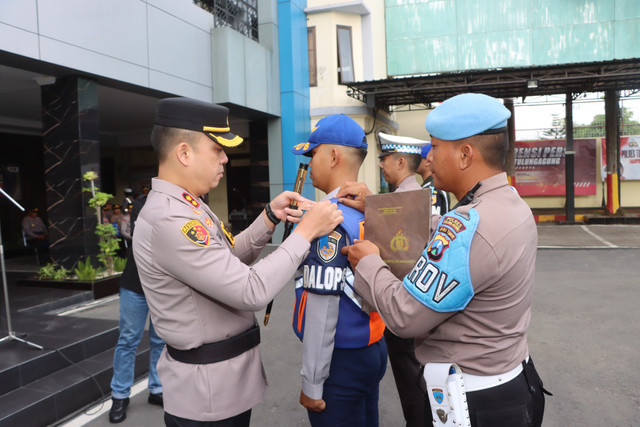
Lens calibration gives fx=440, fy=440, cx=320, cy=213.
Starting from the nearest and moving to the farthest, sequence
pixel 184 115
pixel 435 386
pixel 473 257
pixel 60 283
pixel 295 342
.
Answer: pixel 473 257 → pixel 435 386 → pixel 184 115 → pixel 295 342 → pixel 60 283

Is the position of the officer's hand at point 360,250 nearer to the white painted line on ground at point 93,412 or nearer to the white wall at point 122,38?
the white painted line on ground at point 93,412

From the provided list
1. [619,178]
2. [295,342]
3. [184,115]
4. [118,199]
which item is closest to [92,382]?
[295,342]

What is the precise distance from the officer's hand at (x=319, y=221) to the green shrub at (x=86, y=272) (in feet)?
20.8

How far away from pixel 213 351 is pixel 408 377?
154 centimetres

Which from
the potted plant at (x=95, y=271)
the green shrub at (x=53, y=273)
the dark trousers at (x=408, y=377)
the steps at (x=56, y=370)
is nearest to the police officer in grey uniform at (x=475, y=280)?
the dark trousers at (x=408, y=377)

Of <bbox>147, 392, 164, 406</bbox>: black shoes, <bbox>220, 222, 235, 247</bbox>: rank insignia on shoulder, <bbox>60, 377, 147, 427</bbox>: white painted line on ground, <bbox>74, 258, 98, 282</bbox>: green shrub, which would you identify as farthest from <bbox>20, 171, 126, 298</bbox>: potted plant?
<bbox>220, 222, 235, 247</bbox>: rank insignia on shoulder

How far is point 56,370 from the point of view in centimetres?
396

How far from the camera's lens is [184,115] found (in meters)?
1.61

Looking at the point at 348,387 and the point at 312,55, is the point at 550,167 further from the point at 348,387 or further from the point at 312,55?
the point at 348,387

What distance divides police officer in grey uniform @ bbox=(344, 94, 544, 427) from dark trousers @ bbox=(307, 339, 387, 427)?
40cm

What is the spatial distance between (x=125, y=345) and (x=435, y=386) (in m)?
2.61

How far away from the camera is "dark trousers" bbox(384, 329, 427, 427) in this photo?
268 centimetres

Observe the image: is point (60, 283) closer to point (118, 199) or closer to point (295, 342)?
point (295, 342)

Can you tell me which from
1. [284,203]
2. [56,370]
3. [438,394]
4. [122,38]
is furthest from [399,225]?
[122,38]
